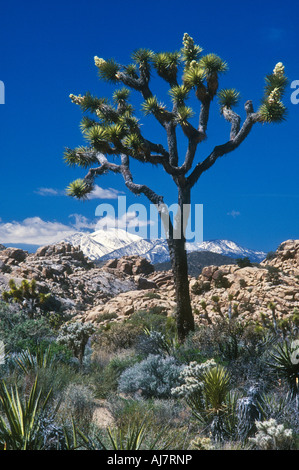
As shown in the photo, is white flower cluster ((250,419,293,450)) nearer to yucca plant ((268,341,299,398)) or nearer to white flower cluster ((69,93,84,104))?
yucca plant ((268,341,299,398))

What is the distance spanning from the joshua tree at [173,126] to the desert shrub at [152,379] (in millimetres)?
3404

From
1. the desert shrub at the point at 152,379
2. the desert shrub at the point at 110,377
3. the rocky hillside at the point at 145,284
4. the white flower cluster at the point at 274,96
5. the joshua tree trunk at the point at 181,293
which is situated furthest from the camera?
the rocky hillside at the point at 145,284

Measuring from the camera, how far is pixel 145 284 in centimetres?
3272

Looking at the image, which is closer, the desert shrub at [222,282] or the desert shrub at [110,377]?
the desert shrub at [110,377]

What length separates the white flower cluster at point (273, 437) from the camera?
3.79 m

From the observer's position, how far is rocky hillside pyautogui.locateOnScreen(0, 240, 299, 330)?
1608 cm

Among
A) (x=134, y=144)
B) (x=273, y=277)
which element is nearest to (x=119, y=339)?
(x=134, y=144)

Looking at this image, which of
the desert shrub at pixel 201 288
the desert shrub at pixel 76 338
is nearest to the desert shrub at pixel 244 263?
the desert shrub at pixel 201 288

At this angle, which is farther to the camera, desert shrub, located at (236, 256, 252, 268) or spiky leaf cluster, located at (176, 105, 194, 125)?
desert shrub, located at (236, 256, 252, 268)

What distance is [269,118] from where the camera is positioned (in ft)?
35.7

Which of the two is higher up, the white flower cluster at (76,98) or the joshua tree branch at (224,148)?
the white flower cluster at (76,98)

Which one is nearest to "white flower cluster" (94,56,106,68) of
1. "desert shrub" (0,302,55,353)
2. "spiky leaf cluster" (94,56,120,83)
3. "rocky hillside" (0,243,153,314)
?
"spiky leaf cluster" (94,56,120,83)

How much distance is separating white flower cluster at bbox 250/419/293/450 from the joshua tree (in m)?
6.73

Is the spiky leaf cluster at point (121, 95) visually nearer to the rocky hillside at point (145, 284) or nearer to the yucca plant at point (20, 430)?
the rocky hillside at point (145, 284)
